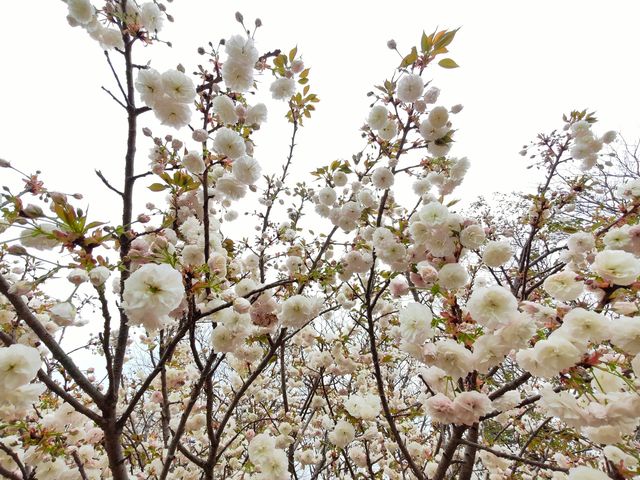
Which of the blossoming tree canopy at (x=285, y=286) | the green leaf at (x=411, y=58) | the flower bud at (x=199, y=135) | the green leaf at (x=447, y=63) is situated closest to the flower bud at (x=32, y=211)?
the blossoming tree canopy at (x=285, y=286)

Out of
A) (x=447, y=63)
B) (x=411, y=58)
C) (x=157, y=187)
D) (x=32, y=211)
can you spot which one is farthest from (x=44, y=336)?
(x=447, y=63)

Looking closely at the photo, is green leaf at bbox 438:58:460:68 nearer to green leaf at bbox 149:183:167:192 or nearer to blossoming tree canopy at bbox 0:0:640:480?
blossoming tree canopy at bbox 0:0:640:480

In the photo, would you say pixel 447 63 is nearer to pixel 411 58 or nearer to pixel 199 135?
pixel 411 58

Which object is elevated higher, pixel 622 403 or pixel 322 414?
pixel 322 414

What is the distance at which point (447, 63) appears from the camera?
1.81m

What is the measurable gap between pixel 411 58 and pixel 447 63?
0.19m

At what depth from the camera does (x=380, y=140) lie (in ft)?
7.67

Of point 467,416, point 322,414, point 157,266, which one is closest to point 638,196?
point 467,416

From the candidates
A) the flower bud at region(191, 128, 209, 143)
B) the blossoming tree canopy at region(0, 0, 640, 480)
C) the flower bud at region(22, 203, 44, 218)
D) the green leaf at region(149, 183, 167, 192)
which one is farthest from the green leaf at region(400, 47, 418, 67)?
the flower bud at region(22, 203, 44, 218)

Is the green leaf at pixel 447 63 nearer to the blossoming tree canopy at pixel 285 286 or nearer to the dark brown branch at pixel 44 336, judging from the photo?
the blossoming tree canopy at pixel 285 286

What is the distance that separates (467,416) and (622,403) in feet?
1.61

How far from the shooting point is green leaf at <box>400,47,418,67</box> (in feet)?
6.00

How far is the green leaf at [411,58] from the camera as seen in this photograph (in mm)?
1828

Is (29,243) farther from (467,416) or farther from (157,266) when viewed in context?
(467,416)
